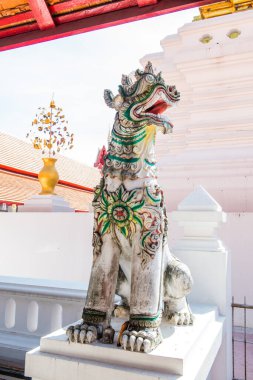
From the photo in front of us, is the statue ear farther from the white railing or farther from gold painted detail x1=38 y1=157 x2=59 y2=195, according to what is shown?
gold painted detail x1=38 y1=157 x2=59 y2=195

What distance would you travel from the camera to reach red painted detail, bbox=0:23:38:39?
305 cm

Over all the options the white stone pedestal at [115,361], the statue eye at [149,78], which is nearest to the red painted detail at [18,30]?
the statue eye at [149,78]

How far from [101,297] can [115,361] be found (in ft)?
0.83

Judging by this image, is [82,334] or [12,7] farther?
[12,7]

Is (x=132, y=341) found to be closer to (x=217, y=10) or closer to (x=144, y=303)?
(x=144, y=303)

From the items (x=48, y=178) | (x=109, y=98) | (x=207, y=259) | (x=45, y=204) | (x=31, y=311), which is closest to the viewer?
(x=109, y=98)

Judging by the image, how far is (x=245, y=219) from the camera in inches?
131

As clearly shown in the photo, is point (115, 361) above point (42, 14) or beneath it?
beneath

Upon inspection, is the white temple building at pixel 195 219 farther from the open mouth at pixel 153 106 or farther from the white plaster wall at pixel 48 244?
the open mouth at pixel 153 106

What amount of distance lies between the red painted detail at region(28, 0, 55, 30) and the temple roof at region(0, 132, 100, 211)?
623cm

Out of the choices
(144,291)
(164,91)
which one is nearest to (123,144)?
(164,91)

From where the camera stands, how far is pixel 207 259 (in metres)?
2.17

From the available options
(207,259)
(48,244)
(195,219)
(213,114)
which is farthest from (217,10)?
(207,259)

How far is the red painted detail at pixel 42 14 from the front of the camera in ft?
8.91
